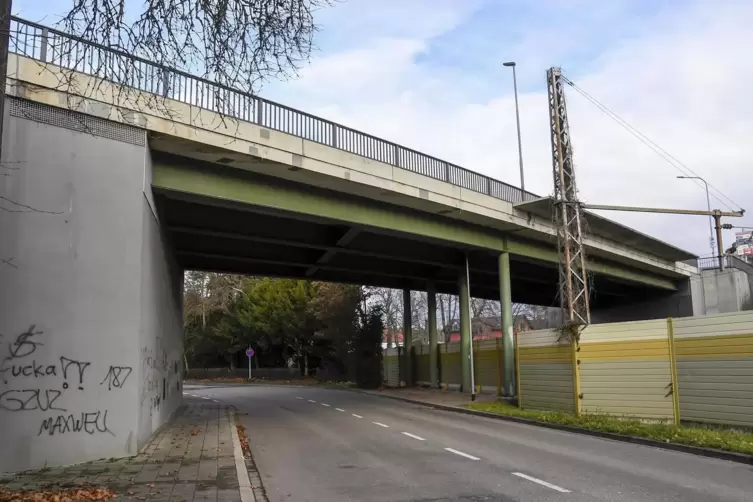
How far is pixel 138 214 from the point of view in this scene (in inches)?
491

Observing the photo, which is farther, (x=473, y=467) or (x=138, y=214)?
(x=138, y=214)

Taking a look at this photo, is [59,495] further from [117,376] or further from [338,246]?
[338,246]

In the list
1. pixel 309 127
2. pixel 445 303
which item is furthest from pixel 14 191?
pixel 445 303

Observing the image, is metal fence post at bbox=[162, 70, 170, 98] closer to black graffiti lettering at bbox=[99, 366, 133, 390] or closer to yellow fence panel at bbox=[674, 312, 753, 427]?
black graffiti lettering at bbox=[99, 366, 133, 390]

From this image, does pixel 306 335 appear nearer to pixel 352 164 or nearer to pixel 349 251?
pixel 349 251

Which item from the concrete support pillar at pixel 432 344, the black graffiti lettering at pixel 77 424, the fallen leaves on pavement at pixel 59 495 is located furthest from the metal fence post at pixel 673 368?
the concrete support pillar at pixel 432 344

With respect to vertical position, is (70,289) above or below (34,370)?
above

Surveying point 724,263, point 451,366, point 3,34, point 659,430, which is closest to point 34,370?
point 3,34

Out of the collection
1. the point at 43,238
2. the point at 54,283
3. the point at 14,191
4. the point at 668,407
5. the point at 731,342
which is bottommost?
the point at 668,407

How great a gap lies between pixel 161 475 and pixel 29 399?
2698mm

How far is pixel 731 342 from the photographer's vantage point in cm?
1437

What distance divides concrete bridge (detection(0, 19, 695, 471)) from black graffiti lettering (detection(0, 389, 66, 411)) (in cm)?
3

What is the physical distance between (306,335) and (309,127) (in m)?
37.3

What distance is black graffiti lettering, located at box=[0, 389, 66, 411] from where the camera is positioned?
10.2 m
